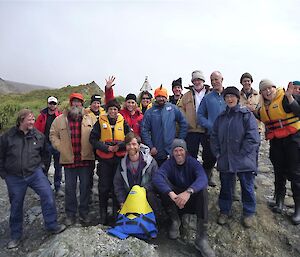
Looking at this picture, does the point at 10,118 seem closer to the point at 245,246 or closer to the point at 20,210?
the point at 20,210

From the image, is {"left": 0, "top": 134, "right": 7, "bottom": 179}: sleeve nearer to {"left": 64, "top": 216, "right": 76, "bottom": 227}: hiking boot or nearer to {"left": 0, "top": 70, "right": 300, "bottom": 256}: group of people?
{"left": 0, "top": 70, "right": 300, "bottom": 256}: group of people

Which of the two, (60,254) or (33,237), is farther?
(33,237)

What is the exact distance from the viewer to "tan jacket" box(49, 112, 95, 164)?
640 centimetres

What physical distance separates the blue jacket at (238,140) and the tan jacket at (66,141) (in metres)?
2.94

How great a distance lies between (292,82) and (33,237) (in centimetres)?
→ 640

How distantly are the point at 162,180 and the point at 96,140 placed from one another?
1752 mm

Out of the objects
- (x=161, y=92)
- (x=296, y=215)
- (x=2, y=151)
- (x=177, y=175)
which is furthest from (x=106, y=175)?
(x=296, y=215)

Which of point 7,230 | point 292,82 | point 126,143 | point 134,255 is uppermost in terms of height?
point 292,82

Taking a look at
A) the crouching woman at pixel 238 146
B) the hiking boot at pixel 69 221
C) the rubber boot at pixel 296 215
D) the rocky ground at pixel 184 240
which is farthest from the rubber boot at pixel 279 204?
the hiking boot at pixel 69 221

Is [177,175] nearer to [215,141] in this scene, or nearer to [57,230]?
[215,141]

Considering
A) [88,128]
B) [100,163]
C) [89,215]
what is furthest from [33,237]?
[88,128]

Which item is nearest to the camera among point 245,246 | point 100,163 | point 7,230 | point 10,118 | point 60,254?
point 60,254

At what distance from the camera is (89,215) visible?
7020 millimetres

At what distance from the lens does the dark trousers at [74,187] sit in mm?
6543
